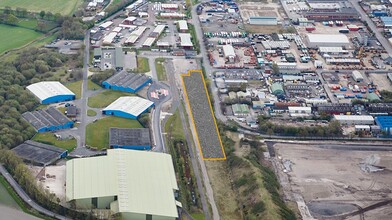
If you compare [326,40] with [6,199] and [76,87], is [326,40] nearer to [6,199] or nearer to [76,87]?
[76,87]

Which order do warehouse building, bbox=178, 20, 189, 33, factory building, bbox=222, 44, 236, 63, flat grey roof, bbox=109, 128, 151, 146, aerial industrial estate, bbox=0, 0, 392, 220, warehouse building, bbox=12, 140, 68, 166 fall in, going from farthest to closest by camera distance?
warehouse building, bbox=178, 20, 189, 33 → factory building, bbox=222, 44, 236, 63 → flat grey roof, bbox=109, 128, 151, 146 → warehouse building, bbox=12, 140, 68, 166 → aerial industrial estate, bbox=0, 0, 392, 220

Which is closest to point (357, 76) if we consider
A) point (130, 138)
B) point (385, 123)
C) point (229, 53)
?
point (385, 123)

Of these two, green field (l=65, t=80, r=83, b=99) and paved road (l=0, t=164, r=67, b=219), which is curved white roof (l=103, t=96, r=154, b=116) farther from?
paved road (l=0, t=164, r=67, b=219)

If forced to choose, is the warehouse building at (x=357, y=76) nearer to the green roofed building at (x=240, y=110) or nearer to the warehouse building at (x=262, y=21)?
the green roofed building at (x=240, y=110)

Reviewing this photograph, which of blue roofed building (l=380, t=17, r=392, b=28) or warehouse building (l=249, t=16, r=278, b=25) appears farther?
blue roofed building (l=380, t=17, r=392, b=28)

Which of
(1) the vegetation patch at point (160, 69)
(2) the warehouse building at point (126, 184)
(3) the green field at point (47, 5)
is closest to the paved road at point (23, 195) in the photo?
(2) the warehouse building at point (126, 184)

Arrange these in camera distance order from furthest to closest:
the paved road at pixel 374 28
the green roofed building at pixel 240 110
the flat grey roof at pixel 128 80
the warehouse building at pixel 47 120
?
the paved road at pixel 374 28 → the flat grey roof at pixel 128 80 → the green roofed building at pixel 240 110 → the warehouse building at pixel 47 120

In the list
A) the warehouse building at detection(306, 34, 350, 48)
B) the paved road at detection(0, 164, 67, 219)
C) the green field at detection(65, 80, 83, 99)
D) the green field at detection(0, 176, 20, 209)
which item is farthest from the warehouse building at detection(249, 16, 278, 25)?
the green field at detection(0, 176, 20, 209)
